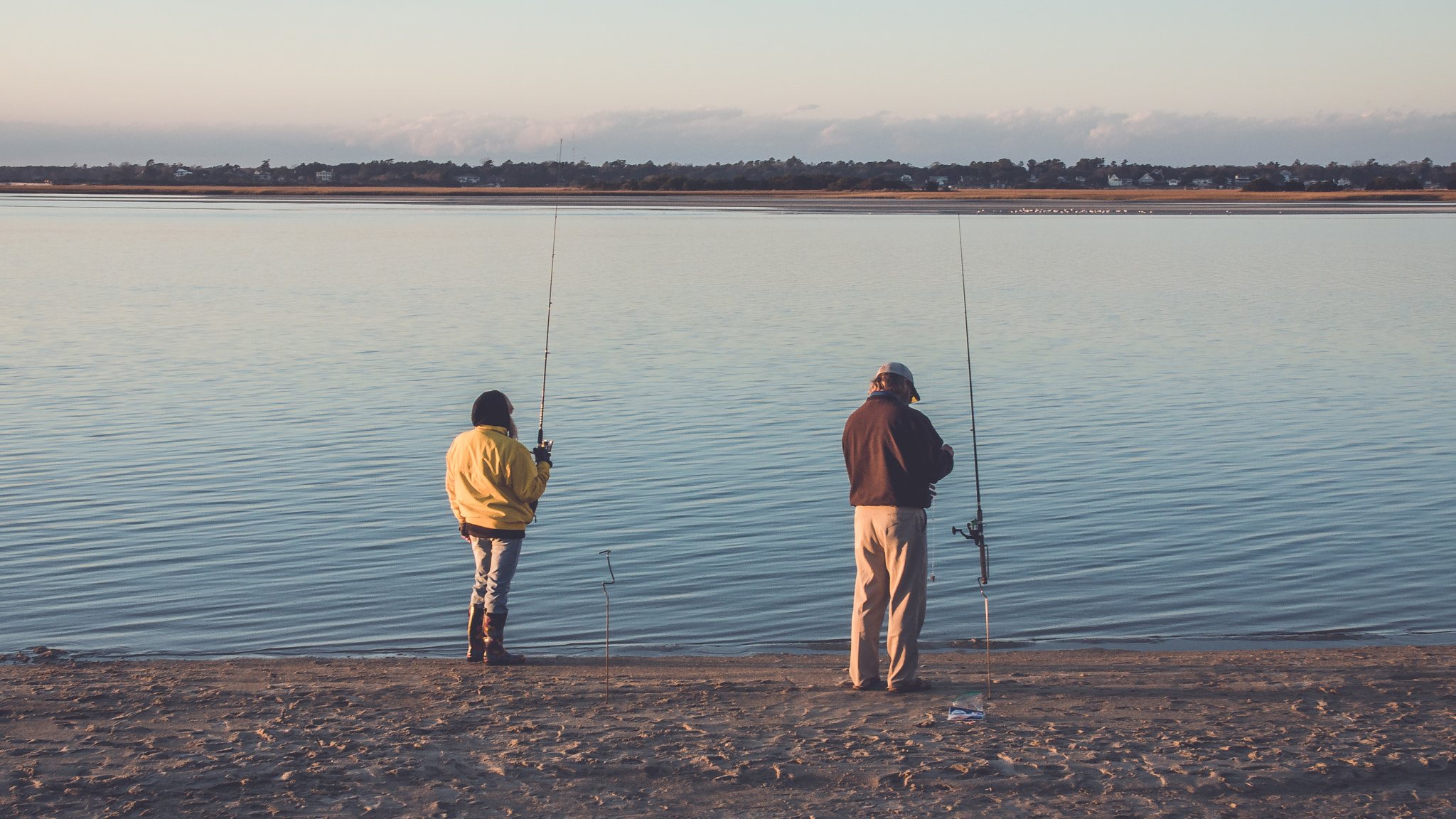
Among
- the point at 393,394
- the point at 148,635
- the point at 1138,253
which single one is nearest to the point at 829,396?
the point at 393,394

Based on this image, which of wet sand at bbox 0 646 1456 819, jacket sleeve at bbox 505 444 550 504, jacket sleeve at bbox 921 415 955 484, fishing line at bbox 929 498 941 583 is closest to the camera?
wet sand at bbox 0 646 1456 819

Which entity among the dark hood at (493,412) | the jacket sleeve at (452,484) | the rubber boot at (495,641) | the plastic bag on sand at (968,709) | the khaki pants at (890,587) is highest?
the dark hood at (493,412)

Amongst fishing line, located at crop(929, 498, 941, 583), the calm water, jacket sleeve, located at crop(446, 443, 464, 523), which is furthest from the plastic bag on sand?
fishing line, located at crop(929, 498, 941, 583)

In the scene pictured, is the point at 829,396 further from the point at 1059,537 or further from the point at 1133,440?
the point at 1059,537

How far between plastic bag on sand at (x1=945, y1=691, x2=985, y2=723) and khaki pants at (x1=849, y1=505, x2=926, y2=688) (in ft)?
0.90

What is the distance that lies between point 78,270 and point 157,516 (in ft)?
102

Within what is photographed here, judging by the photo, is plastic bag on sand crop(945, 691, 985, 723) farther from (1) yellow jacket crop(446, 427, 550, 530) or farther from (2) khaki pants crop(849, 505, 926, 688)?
(1) yellow jacket crop(446, 427, 550, 530)

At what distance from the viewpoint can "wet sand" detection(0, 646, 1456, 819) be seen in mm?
4727

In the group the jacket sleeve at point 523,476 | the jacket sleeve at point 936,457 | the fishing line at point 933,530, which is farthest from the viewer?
the fishing line at point 933,530

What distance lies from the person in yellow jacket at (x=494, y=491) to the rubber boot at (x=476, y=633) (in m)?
0.07

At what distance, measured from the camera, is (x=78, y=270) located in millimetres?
37719

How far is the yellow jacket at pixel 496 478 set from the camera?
6375 mm

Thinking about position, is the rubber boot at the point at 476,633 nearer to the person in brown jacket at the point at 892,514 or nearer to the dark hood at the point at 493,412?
the dark hood at the point at 493,412

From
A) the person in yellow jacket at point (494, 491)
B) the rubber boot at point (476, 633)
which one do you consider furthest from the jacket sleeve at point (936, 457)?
the rubber boot at point (476, 633)
